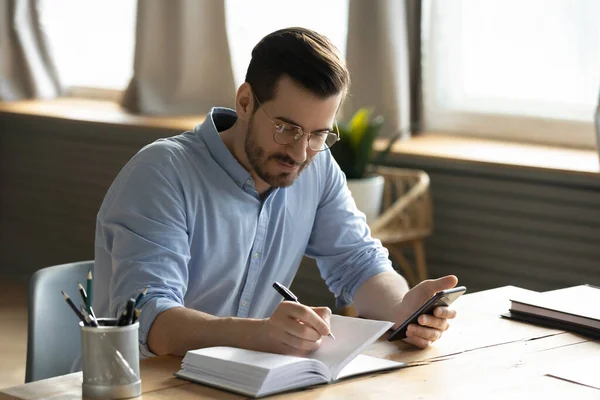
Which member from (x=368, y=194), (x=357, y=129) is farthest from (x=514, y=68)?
(x=368, y=194)

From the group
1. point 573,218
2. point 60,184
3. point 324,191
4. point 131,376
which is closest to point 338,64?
point 324,191

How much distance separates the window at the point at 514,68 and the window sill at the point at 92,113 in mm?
1154

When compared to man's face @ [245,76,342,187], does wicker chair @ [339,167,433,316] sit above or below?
below

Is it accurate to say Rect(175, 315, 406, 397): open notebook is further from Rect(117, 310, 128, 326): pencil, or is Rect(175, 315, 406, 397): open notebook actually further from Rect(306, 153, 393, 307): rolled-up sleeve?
Rect(306, 153, 393, 307): rolled-up sleeve

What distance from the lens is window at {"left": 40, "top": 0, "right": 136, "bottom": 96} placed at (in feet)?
17.8

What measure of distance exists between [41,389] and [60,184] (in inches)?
145

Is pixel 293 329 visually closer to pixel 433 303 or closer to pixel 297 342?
pixel 297 342

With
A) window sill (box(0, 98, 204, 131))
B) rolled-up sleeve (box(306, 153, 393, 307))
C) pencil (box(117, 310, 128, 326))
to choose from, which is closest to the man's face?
rolled-up sleeve (box(306, 153, 393, 307))

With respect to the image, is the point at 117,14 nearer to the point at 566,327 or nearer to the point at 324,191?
the point at 324,191

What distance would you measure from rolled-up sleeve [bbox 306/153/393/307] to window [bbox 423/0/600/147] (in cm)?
176

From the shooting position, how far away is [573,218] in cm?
346

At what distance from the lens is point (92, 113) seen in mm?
5086

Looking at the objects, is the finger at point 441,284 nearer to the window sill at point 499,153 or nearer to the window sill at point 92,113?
the window sill at point 499,153

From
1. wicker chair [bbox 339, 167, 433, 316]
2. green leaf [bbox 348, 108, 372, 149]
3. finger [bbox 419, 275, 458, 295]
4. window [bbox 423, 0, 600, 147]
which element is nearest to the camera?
finger [bbox 419, 275, 458, 295]
